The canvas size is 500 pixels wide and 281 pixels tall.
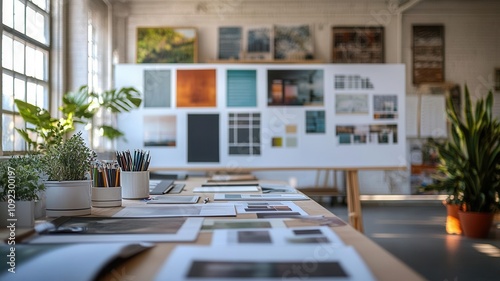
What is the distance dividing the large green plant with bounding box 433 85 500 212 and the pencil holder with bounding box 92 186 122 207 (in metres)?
4.55

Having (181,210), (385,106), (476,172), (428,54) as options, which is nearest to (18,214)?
(181,210)

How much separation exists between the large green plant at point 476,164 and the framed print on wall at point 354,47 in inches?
105

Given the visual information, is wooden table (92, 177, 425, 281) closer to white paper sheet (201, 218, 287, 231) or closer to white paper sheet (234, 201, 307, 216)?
white paper sheet (201, 218, 287, 231)

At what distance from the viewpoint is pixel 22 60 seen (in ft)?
14.8

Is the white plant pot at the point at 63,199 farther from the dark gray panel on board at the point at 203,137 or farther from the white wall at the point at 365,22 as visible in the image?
the white wall at the point at 365,22

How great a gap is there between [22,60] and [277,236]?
12.7 ft

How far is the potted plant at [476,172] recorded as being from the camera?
5.62m

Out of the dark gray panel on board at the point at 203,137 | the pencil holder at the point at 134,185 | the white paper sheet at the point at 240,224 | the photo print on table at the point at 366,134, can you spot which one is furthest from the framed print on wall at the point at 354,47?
the white paper sheet at the point at 240,224

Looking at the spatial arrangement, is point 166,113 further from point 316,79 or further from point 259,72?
point 316,79

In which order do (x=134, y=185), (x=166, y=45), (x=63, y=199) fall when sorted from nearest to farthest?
(x=63, y=199) < (x=134, y=185) < (x=166, y=45)

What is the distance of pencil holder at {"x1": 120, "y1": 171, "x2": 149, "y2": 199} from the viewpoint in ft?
7.49

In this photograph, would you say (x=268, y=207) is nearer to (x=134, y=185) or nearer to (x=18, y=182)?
(x=134, y=185)

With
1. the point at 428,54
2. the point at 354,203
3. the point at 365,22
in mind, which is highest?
the point at 365,22

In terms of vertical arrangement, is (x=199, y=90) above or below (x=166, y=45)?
below
